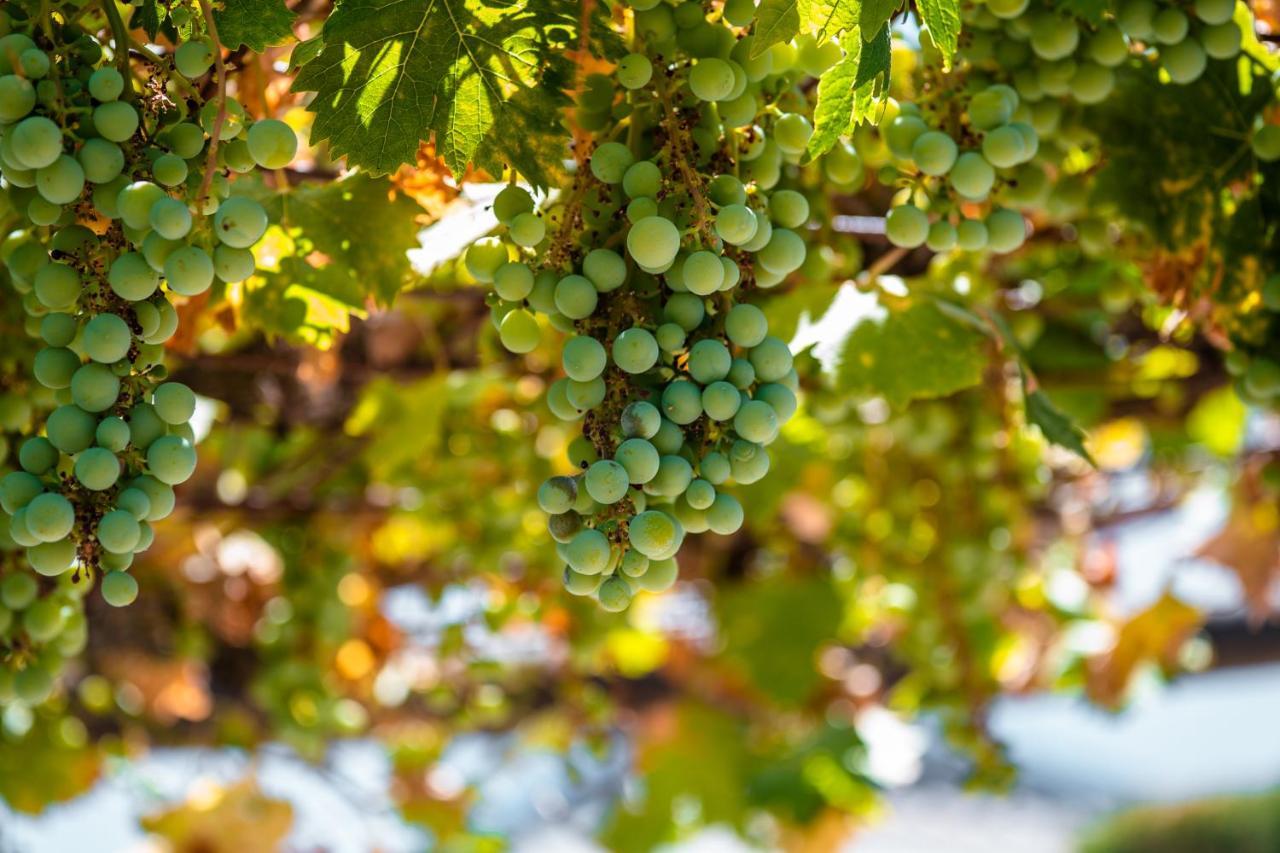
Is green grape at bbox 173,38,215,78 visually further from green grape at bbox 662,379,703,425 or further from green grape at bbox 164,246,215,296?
green grape at bbox 662,379,703,425

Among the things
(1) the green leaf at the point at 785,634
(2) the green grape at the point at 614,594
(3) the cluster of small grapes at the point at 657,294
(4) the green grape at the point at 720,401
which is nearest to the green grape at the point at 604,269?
(3) the cluster of small grapes at the point at 657,294

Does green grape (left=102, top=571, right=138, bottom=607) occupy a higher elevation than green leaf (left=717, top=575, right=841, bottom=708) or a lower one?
higher

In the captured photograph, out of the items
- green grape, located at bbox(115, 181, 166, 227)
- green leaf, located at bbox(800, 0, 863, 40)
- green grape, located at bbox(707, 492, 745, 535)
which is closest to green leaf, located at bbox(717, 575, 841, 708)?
green grape, located at bbox(707, 492, 745, 535)

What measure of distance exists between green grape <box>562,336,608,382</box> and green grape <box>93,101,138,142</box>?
1.07 feet

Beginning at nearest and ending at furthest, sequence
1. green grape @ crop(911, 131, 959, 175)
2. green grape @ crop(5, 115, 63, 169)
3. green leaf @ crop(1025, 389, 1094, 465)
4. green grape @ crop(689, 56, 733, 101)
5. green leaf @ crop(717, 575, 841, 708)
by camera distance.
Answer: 1. green grape @ crop(5, 115, 63, 169)
2. green grape @ crop(689, 56, 733, 101)
3. green grape @ crop(911, 131, 959, 175)
4. green leaf @ crop(1025, 389, 1094, 465)
5. green leaf @ crop(717, 575, 841, 708)

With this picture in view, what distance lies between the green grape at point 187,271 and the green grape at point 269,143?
0.29ft

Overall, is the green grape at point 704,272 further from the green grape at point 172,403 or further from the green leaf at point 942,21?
the green grape at point 172,403

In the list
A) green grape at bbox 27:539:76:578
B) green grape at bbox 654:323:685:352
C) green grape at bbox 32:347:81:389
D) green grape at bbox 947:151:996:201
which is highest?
green grape at bbox 947:151:996:201

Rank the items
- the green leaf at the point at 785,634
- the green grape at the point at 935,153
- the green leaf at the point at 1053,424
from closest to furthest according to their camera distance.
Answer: the green grape at the point at 935,153, the green leaf at the point at 1053,424, the green leaf at the point at 785,634

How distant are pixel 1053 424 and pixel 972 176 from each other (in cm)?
34

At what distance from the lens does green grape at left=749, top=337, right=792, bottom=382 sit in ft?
2.67

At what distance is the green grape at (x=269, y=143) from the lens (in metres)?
0.78

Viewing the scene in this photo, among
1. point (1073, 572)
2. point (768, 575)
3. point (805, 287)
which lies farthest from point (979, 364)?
point (1073, 572)

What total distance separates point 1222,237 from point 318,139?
35.7 inches
